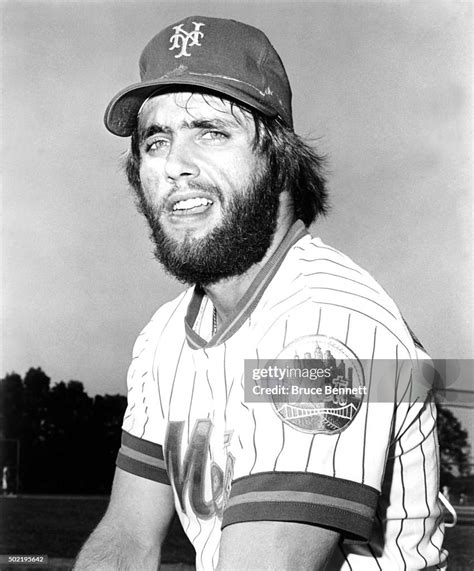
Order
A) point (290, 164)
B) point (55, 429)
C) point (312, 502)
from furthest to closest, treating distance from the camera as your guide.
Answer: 1. point (55, 429)
2. point (290, 164)
3. point (312, 502)

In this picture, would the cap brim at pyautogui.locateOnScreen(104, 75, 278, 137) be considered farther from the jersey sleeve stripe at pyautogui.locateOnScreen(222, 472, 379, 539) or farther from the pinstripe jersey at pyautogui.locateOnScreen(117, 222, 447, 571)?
the jersey sleeve stripe at pyautogui.locateOnScreen(222, 472, 379, 539)

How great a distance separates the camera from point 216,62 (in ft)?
5.12

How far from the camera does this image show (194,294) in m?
1.71

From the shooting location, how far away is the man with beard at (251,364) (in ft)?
3.51

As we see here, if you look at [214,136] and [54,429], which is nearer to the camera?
[214,136]

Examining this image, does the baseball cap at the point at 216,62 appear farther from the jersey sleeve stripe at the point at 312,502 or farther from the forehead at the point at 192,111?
the jersey sleeve stripe at the point at 312,502

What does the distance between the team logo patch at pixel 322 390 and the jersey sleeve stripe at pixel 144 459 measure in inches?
24.9

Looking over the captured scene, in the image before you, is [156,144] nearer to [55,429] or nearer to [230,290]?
[230,290]

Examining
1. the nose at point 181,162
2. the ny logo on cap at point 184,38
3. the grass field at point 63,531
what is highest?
the ny logo on cap at point 184,38

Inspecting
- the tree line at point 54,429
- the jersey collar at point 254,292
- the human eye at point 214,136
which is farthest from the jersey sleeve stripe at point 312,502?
the tree line at point 54,429

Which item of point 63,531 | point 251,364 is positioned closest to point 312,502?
point 251,364

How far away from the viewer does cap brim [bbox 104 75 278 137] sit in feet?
5.06

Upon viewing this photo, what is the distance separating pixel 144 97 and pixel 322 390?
872 mm

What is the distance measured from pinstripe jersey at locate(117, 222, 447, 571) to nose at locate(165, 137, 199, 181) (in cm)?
24
